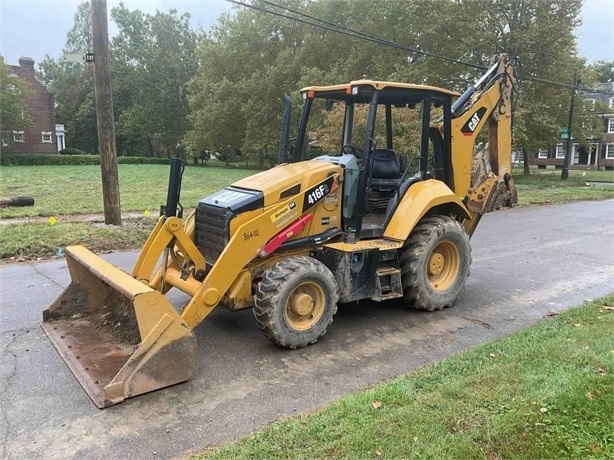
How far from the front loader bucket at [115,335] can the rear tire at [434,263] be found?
2.81m

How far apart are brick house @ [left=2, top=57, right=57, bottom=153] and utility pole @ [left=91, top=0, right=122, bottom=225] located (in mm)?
40306

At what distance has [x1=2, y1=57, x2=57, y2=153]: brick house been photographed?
46.6 m

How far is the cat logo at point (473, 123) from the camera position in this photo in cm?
667

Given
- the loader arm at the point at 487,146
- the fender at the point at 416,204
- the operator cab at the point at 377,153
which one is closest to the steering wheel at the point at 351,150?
the operator cab at the point at 377,153

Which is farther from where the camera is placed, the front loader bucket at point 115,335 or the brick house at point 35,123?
the brick house at point 35,123

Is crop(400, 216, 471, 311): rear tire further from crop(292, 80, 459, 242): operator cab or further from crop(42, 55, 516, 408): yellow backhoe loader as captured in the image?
crop(292, 80, 459, 242): operator cab

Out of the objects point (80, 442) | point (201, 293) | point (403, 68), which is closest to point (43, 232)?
point (201, 293)

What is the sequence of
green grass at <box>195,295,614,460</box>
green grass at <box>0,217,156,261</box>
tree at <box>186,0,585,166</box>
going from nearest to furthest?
green grass at <box>195,295,614,460</box> < green grass at <box>0,217,156,261</box> < tree at <box>186,0,585,166</box>

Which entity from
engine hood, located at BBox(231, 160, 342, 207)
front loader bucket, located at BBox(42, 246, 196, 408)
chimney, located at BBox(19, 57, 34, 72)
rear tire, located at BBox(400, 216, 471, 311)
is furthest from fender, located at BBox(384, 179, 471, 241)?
chimney, located at BBox(19, 57, 34, 72)

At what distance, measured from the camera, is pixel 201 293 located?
179 inches

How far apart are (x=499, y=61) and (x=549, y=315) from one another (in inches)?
140

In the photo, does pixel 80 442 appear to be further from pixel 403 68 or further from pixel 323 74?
pixel 323 74

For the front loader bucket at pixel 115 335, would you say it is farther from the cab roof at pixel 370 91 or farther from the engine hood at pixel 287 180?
the cab roof at pixel 370 91

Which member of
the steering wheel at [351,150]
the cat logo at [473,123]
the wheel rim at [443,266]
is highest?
the cat logo at [473,123]
